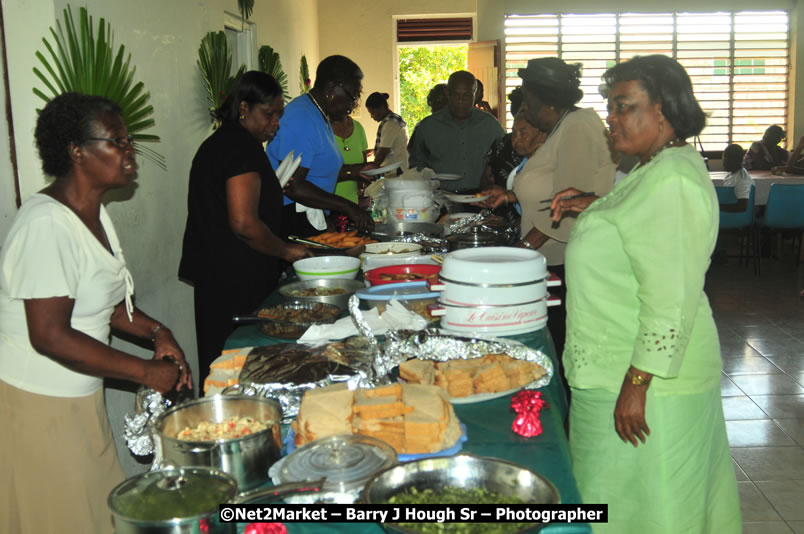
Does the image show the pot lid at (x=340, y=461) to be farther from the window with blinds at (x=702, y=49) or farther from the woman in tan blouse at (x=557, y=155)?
the window with blinds at (x=702, y=49)

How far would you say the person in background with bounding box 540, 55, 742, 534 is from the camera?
1.50 metres

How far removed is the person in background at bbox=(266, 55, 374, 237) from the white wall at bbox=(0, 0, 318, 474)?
1.78 ft

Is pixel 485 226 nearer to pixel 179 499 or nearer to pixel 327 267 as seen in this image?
pixel 327 267

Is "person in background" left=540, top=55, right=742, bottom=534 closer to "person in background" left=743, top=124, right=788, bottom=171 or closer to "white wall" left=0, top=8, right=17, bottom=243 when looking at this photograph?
"white wall" left=0, top=8, right=17, bottom=243

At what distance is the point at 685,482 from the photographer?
5.28ft

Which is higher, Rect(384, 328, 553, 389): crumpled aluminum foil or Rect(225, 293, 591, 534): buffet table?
Rect(384, 328, 553, 389): crumpled aluminum foil

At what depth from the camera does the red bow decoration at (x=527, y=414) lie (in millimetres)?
1459

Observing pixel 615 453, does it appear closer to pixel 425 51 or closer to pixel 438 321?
pixel 438 321

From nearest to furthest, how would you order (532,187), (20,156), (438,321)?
(438,321)
(20,156)
(532,187)

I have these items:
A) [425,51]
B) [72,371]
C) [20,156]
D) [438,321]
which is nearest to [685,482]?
[438,321]

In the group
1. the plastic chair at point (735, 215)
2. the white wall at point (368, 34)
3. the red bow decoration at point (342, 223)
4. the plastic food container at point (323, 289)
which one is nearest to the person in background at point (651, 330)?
the plastic food container at point (323, 289)

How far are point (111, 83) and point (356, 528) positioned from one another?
2121 mm

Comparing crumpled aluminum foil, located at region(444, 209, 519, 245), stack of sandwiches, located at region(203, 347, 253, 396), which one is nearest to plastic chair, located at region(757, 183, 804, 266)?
crumpled aluminum foil, located at region(444, 209, 519, 245)

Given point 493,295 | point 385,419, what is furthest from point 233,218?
point 385,419
